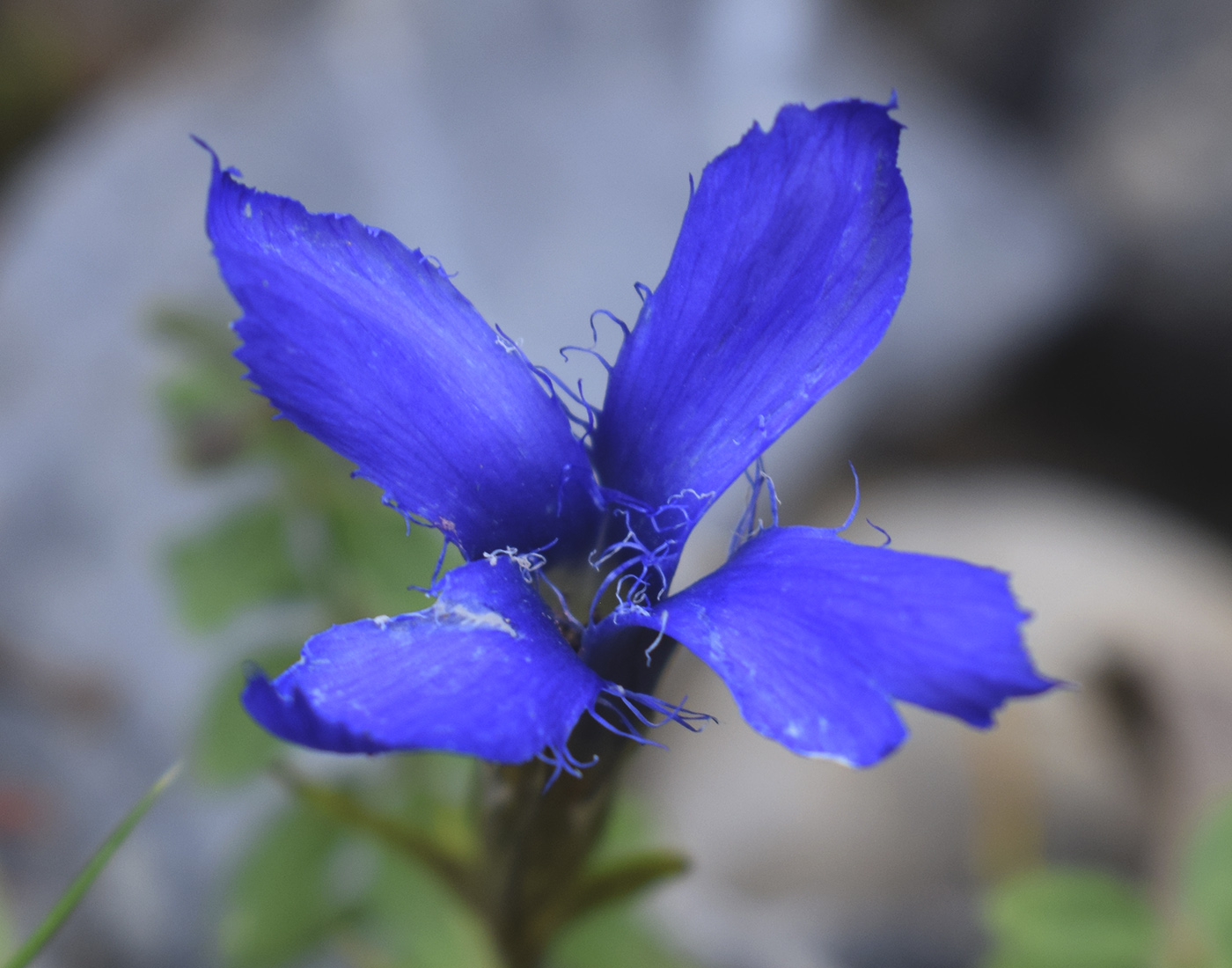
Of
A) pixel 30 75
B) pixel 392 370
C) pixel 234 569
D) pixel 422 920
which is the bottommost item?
pixel 422 920

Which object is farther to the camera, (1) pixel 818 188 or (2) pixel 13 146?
(2) pixel 13 146

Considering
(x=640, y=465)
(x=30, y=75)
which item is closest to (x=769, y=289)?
(x=640, y=465)

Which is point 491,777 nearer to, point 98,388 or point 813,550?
point 813,550

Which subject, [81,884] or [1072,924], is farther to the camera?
[1072,924]

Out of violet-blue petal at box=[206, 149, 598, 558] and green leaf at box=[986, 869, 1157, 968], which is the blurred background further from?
violet-blue petal at box=[206, 149, 598, 558]

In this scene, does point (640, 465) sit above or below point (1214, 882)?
above

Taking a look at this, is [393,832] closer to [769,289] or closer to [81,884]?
[81,884]

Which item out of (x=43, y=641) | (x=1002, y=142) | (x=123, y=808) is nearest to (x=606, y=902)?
(x=123, y=808)
